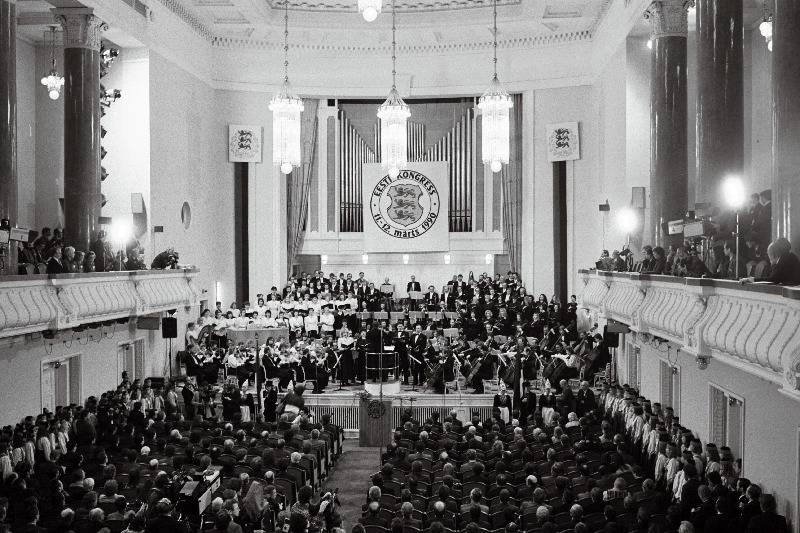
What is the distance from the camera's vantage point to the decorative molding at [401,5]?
91.9ft

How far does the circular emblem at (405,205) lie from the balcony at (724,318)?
14164 millimetres

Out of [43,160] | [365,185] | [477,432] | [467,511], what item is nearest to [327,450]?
[477,432]

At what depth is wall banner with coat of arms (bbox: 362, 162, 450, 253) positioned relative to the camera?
31109 millimetres

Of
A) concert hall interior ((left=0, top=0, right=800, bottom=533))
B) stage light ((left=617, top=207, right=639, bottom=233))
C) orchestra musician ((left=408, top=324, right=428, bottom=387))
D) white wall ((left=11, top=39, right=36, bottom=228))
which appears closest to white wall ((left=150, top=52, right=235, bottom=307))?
concert hall interior ((left=0, top=0, right=800, bottom=533))

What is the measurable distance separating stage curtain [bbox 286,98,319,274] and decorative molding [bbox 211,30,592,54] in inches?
82.0

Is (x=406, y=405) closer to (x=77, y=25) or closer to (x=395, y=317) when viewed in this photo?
(x=395, y=317)

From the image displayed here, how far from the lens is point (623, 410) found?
17.4 metres

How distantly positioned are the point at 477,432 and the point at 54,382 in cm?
954

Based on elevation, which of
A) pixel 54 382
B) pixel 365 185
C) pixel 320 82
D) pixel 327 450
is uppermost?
pixel 320 82

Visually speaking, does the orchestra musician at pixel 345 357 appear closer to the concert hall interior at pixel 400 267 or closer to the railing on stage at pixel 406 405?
the concert hall interior at pixel 400 267

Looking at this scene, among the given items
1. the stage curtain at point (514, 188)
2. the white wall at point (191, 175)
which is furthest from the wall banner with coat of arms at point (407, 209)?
the white wall at point (191, 175)

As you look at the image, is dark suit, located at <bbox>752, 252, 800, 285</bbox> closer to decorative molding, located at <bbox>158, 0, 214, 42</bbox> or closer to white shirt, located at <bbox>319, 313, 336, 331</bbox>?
white shirt, located at <bbox>319, 313, 336, 331</bbox>

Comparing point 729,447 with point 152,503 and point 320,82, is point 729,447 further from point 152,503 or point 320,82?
point 320,82

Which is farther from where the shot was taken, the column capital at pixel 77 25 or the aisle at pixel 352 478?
the column capital at pixel 77 25
